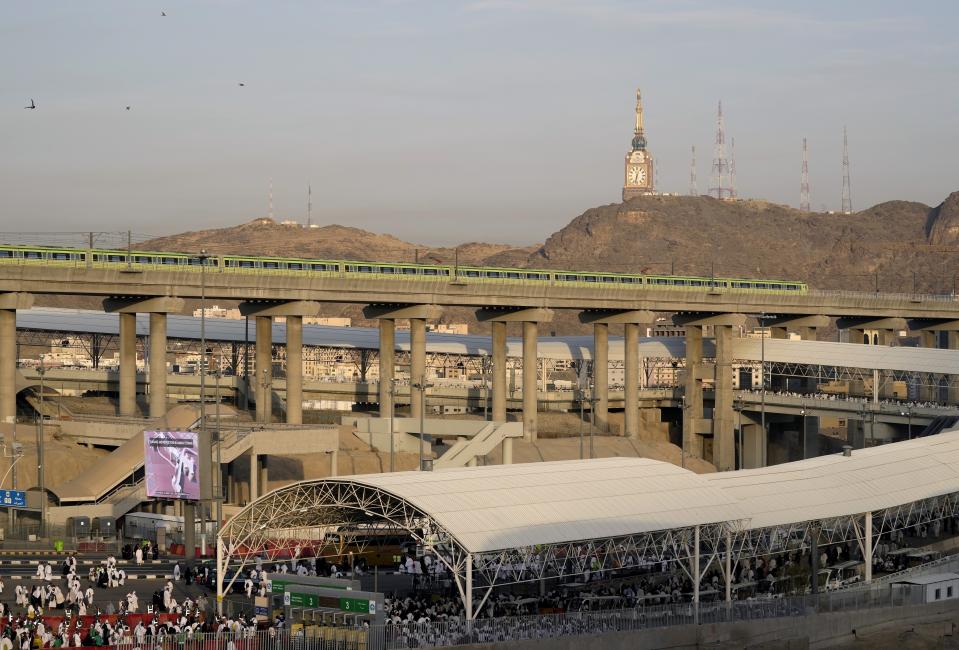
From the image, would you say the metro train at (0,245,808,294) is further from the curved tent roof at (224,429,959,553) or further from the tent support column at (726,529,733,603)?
the tent support column at (726,529,733,603)

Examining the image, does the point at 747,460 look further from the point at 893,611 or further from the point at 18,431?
the point at 893,611

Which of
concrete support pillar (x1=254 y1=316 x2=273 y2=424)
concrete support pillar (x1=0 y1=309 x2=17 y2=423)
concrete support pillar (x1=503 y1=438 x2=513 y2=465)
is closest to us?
concrete support pillar (x1=503 y1=438 x2=513 y2=465)

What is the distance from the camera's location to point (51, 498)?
92.6 m

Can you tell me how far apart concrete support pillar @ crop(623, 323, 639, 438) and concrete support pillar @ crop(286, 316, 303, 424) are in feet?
114

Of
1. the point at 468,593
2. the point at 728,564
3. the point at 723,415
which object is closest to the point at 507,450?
the point at 728,564

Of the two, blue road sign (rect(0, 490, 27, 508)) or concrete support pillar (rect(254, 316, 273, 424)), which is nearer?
blue road sign (rect(0, 490, 27, 508))

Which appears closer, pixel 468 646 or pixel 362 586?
pixel 468 646

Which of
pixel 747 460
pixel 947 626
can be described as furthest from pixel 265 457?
pixel 747 460

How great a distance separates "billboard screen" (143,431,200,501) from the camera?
73.3 meters

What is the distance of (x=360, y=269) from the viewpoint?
131m

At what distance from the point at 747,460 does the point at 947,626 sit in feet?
281

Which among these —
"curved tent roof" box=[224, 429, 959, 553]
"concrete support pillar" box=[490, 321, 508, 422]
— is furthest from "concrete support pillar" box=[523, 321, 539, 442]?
"curved tent roof" box=[224, 429, 959, 553]

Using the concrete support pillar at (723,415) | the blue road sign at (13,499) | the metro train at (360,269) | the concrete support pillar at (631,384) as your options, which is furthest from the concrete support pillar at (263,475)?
the concrete support pillar at (723,415)

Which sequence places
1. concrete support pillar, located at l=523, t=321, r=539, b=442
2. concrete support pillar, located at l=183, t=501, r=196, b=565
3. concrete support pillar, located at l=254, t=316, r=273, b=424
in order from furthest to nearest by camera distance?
A: concrete support pillar, located at l=523, t=321, r=539, b=442, concrete support pillar, located at l=254, t=316, r=273, b=424, concrete support pillar, located at l=183, t=501, r=196, b=565
